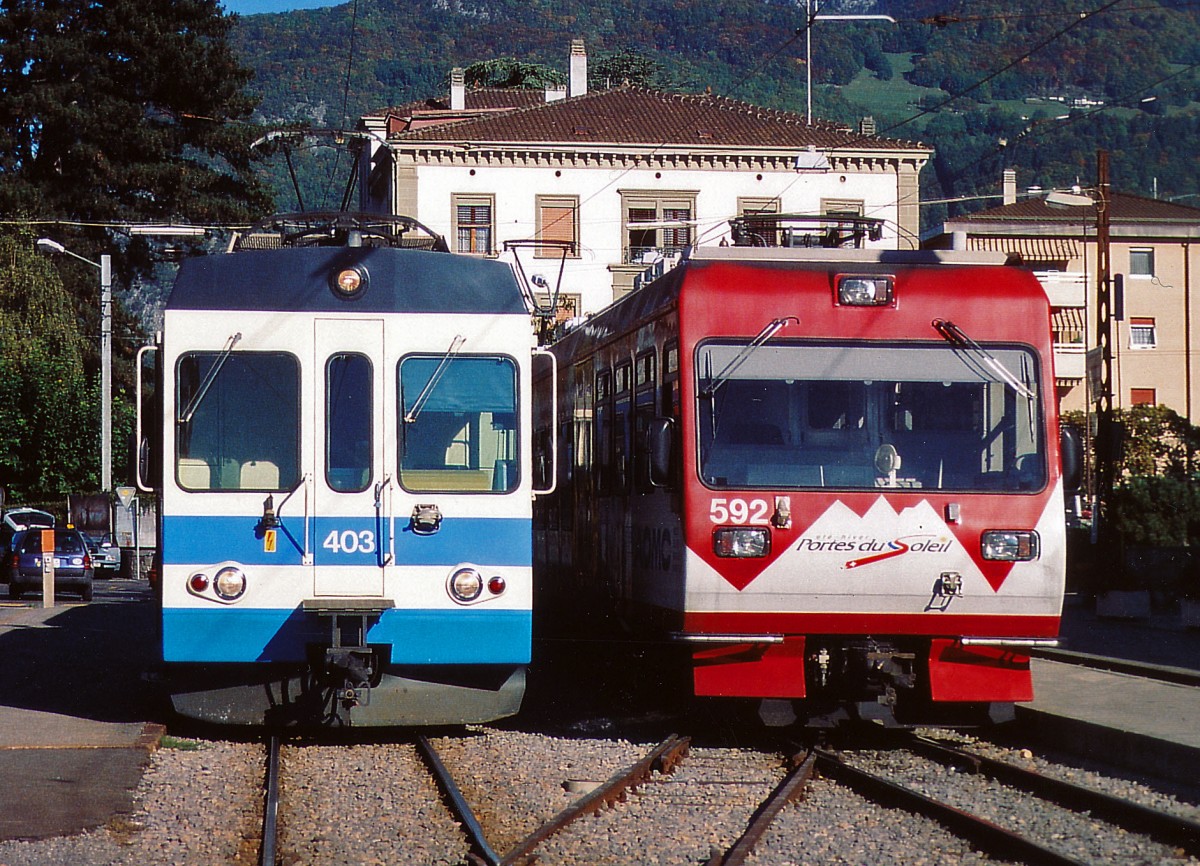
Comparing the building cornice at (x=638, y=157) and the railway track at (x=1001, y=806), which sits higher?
the building cornice at (x=638, y=157)

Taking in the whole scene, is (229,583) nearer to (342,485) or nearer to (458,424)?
(342,485)

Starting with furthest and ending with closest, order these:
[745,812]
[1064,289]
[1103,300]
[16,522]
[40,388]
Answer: [1064,289] < [40,388] < [16,522] < [1103,300] < [745,812]

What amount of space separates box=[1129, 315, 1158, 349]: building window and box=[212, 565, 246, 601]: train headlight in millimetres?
57924

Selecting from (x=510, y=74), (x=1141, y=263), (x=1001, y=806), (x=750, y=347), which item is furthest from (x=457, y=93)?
(x=1001, y=806)

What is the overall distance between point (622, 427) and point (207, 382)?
3.45m

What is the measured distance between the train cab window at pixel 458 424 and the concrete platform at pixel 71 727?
249 cm

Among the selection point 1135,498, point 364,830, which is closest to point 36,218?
point 1135,498

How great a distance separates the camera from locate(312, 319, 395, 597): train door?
37.7ft

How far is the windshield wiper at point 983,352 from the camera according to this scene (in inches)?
454

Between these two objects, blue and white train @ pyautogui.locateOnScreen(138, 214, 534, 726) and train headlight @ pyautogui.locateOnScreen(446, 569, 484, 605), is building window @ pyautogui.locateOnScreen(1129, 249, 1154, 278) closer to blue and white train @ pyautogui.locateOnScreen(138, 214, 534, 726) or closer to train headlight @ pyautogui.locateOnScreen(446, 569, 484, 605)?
blue and white train @ pyautogui.locateOnScreen(138, 214, 534, 726)

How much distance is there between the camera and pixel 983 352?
38.1 ft

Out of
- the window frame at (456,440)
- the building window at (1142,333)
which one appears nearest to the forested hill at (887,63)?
the window frame at (456,440)

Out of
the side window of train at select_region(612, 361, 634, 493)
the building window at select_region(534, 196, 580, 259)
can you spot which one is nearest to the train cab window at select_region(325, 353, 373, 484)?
the side window of train at select_region(612, 361, 634, 493)

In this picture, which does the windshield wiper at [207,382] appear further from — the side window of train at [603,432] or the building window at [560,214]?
the building window at [560,214]
